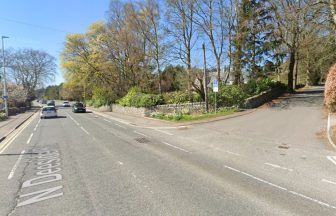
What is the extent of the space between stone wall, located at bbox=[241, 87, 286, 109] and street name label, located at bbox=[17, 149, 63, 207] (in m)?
20.1

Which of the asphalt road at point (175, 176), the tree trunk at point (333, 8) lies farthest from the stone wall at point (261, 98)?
the asphalt road at point (175, 176)

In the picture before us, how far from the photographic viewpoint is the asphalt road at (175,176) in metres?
6.83

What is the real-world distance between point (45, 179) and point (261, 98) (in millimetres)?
27112

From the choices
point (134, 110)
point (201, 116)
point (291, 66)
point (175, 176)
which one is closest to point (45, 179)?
point (175, 176)

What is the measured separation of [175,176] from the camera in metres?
9.38

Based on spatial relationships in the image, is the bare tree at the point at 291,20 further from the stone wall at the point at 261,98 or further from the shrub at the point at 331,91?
the shrub at the point at 331,91

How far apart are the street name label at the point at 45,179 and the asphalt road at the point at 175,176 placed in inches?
1.0

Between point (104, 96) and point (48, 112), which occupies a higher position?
point (104, 96)

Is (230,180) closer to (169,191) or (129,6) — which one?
(169,191)

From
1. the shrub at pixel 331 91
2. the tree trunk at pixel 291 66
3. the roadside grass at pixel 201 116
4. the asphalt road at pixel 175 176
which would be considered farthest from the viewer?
the tree trunk at pixel 291 66

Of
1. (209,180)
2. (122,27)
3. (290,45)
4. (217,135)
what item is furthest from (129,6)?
(209,180)

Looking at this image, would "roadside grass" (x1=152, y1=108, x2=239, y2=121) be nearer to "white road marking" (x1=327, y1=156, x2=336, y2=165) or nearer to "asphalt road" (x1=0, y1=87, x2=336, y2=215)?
"asphalt road" (x1=0, y1=87, x2=336, y2=215)

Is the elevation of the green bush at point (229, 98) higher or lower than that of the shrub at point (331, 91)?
lower

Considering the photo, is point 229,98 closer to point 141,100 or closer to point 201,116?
point 201,116
